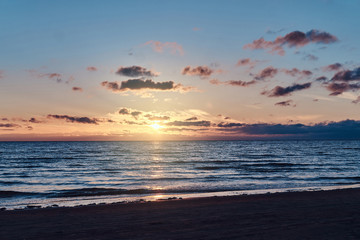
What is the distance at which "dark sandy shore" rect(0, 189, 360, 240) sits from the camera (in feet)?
30.2

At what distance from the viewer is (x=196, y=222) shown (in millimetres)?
10828

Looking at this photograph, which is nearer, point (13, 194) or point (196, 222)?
point (196, 222)

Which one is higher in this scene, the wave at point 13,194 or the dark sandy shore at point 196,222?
the dark sandy shore at point 196,222

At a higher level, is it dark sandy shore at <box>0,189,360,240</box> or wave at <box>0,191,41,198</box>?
dark sandy shore at <box>0,189,360,240</box>

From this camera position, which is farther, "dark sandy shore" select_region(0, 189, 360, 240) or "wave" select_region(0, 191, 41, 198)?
"wave" select_region(0, 191, 41, 198)

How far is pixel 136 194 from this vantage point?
23281mm

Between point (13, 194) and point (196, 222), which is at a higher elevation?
point (196, 222)

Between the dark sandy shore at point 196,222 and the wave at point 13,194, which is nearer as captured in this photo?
the dark sandy shore at point 196,222

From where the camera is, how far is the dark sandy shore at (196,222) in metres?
9.20

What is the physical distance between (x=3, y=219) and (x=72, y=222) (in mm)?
3374

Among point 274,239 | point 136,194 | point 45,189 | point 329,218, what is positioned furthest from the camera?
point 45,189

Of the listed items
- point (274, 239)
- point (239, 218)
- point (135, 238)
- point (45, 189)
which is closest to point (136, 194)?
point (45, 189)

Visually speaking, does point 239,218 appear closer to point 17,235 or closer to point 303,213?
point 303,213

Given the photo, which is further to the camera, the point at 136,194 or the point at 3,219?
the point at 136,194
